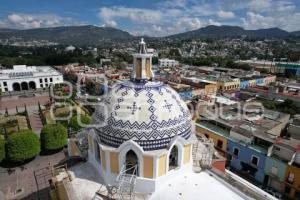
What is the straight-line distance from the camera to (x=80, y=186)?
11.4m

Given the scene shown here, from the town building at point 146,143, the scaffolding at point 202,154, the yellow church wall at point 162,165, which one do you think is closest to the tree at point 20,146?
the town building at point 146,143

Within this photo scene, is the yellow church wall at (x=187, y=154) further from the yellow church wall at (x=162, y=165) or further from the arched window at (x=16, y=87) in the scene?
the arched window at (x=16, y=87)

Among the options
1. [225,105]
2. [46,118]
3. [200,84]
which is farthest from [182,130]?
[200,84]

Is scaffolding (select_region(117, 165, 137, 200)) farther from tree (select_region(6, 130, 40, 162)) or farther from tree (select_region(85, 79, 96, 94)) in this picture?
tree (select_region(85, 79, 96, 94))

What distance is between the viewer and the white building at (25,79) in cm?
6904

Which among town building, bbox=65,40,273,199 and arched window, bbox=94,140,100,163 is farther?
arched window, bbox=94,140,100,163

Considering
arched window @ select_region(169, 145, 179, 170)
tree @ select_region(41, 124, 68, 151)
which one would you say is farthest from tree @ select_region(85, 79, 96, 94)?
arched window @ select_region(169, 145, 179, 170)

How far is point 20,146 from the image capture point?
83.6ft

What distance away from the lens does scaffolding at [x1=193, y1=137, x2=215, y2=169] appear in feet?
43.4

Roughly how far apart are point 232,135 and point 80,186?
758 inches

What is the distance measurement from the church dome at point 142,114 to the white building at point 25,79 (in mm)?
68923

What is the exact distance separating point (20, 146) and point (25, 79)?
53716 millimetres

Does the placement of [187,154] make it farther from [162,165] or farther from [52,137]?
[52,137]

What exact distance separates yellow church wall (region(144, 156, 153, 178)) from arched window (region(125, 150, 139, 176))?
45 cm
